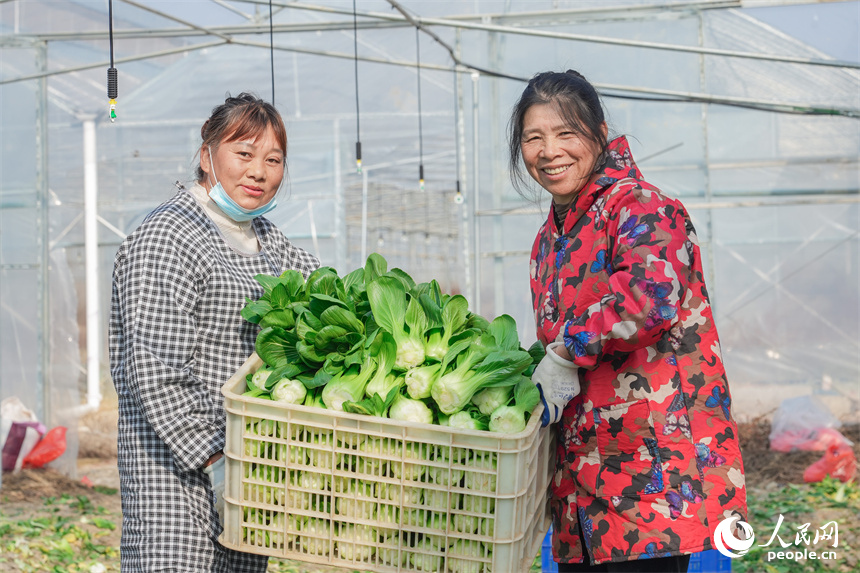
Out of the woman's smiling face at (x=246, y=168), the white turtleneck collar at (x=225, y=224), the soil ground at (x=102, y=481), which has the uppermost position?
the woman's smiling face at (x=246, y=168)

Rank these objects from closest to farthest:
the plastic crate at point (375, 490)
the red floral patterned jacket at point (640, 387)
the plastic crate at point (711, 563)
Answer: the plastic crate at point (375, 490), the red floral patterned jacket at point (640, 387), the plastic crate at point (711, 563)

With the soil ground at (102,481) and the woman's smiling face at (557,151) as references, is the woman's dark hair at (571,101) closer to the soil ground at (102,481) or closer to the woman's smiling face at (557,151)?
the woman's smiling face at (557,151)

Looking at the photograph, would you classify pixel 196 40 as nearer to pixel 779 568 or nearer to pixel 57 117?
pixel 57 117

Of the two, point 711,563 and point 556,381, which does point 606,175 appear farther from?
point 711,563

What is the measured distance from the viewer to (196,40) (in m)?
8.17

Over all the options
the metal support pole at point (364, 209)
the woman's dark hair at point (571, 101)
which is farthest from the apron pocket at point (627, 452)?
the metal support pole at point (364, 209)

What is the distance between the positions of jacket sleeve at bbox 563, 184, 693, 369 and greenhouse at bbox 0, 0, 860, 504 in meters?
5.66

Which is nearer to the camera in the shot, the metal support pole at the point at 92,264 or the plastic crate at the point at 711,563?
the plastic crate at the point at 711,563

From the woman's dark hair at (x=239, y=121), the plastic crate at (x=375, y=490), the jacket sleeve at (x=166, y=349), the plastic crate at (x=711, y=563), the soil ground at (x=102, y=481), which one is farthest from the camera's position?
the soil ground at (x=102, y=481)

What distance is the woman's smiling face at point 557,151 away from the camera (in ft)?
6.65

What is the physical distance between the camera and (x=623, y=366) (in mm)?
1950

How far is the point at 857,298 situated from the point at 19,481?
7.59m

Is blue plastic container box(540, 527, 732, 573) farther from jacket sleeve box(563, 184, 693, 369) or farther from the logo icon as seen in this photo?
jacket sleeve box(563, 184, 693, 369)

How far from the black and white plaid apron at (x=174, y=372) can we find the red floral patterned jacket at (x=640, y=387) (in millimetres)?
917
